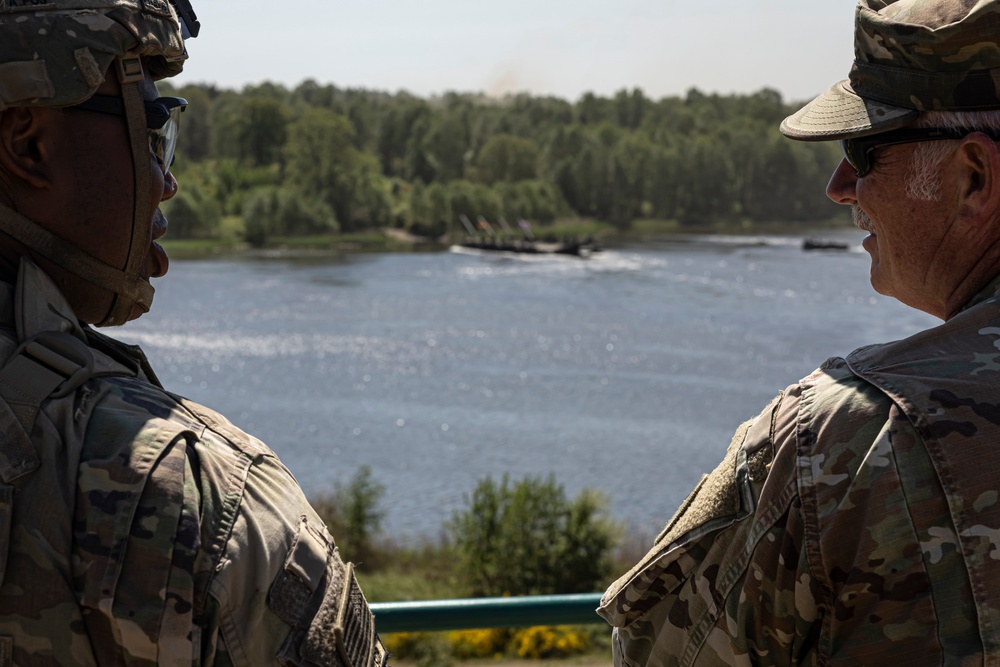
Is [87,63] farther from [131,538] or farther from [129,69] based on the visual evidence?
[131,538]

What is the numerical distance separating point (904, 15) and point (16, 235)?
1386 millimetres

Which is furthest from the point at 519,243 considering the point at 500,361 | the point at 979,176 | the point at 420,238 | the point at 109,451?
the point at 109,451

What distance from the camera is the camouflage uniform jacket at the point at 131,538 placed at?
1.44m

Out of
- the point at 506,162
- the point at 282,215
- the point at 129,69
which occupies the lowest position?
the point at 282,215

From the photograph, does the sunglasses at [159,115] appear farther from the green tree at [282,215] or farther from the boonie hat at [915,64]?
the green tree at [282,215]

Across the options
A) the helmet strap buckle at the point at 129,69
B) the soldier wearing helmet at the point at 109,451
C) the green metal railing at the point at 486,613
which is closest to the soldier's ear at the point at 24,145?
the soldier wearing helmet at the point at 109,451

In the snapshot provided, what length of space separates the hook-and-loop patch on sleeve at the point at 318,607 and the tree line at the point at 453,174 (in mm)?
68875

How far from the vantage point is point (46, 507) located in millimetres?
1454

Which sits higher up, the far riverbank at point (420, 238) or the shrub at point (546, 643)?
the shrub at point (546, 643)

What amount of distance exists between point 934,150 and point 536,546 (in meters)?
10.5

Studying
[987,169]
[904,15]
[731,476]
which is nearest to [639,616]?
[731,476]

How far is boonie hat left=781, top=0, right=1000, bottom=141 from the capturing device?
164 cm

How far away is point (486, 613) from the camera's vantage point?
292 centimetres

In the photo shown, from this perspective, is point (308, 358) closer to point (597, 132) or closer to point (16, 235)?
point (16, 235)
